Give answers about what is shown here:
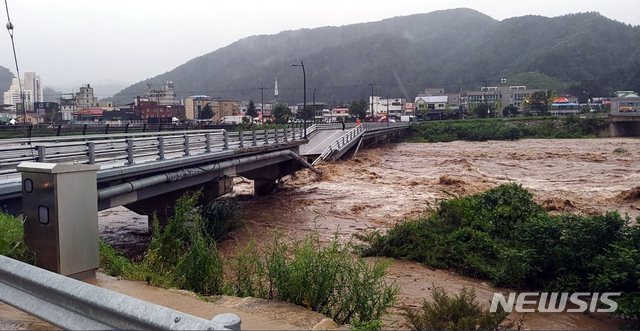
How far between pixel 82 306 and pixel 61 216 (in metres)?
2.84

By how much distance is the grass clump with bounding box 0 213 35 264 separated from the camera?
683cm

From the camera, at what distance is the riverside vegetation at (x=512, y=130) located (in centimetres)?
7719

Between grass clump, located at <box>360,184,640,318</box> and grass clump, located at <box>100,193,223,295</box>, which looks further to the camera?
grass clump, located at <box>360,184,640,318</box>

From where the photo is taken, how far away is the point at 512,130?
77.7 metres

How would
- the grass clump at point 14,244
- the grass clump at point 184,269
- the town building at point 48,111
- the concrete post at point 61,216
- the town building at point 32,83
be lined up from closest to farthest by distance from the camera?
the concrete post at point 61,216 → the grass clump at point 14,244 → the grass clump at point 184,269 → the town building at point 48,111 → the town building at point 32,83

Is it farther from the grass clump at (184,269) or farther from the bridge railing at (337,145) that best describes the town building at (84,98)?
the grass clump at (184,269)

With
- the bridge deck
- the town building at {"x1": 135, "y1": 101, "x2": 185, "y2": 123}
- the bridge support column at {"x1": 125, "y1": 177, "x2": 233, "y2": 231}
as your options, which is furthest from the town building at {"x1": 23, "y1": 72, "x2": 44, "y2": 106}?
the bridge support column at {"x1": 125, "y1": 177, "x2": 233, "y2": 231}

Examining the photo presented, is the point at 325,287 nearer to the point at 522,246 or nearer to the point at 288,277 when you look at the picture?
the point at 288,277

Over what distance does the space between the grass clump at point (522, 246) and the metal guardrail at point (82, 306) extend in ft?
26.7

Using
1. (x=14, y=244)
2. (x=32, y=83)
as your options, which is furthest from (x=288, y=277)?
(x=32, y=83)

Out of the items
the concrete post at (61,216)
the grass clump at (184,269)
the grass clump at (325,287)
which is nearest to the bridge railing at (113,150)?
the grass clump at (184,269)

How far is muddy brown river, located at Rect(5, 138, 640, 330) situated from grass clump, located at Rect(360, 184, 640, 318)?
0.61 metres

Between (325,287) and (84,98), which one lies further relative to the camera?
(84,98)

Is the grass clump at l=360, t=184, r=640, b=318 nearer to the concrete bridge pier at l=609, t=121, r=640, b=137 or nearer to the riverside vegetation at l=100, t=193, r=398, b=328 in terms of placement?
the riverside vegetation at l=100, t=193, r=398, b=328
